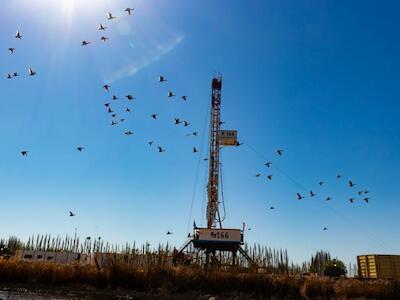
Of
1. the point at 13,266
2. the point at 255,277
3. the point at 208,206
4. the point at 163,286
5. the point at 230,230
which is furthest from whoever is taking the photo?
the point at 208,206

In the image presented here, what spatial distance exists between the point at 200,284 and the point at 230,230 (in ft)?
107

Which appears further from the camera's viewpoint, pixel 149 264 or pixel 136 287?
pixel 149 264

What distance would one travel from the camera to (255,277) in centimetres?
2223

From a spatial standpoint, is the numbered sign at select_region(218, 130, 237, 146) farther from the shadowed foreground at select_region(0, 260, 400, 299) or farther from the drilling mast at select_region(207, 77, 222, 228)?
the shadowed foreground at select_region(0, 260, 400, 299)

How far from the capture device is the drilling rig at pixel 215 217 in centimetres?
5278

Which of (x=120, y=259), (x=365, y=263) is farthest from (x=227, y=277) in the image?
(x=365, y=263)

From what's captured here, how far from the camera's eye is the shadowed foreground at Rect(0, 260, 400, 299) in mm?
19578

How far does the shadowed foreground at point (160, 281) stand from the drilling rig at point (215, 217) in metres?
29.7

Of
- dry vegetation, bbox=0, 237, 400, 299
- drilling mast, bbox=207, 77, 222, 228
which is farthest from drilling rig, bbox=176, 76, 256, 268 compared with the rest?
dry vegetation, bbox=0, 237, 400, 299

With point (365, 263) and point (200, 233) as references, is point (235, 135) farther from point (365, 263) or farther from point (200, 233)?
point (365, 263)

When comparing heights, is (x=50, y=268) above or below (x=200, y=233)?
below

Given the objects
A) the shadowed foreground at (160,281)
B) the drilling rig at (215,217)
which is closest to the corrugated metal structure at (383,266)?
the drilling rig at (215,217)

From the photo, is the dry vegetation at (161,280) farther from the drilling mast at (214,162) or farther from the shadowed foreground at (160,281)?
the drilling mast at (214,162)

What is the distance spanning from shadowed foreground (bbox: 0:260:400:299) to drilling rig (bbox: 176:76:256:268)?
2973 centimetres
